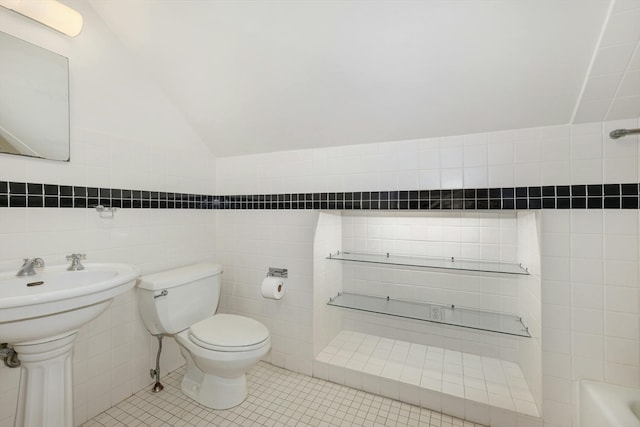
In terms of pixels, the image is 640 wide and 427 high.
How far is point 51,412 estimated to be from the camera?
3.91 feet

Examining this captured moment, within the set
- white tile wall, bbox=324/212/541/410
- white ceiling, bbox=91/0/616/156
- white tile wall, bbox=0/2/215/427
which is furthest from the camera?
white tile wall, bbox=324/212/541/410

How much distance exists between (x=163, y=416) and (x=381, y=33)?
234 centimetres

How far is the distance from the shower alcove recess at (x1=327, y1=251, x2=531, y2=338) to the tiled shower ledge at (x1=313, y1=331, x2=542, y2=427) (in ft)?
1.08

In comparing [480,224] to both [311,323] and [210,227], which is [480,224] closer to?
[311,323]

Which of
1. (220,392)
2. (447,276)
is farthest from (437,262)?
(220,392)

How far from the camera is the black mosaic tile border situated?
4.70ft

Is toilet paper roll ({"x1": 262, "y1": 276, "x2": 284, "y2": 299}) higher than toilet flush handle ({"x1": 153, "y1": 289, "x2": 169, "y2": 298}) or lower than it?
lower

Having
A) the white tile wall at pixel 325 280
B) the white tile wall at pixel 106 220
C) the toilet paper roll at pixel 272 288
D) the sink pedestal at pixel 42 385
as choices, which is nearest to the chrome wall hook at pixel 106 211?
the white tile wall at pixel 106 220

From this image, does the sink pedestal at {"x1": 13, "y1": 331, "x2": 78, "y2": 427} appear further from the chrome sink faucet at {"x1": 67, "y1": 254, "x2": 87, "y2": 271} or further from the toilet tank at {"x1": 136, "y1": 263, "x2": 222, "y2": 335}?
the toilet tank at {"x1": 136, "y1": 263, "x2": 222, "y2": 335}

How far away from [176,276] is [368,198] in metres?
1.33

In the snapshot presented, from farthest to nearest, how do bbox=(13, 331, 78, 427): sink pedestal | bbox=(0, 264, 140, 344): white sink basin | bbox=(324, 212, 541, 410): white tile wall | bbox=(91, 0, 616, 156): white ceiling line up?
bbox=(324, 212, 541, 410): white tile wall < bbox=(91, 0, 616, 156): white ceiling < bbox=(13, 331, 78, 427): sink pedestal < bbox=(0, 264, 140, 344): white sink basin

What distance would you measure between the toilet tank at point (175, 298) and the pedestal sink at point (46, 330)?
1.50 feet

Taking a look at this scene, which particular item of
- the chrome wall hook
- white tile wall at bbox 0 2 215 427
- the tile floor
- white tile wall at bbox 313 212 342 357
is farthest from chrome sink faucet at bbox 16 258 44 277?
white tile wall at bbox 313 212 342 357

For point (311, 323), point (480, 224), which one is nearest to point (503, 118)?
point (480, 224)
